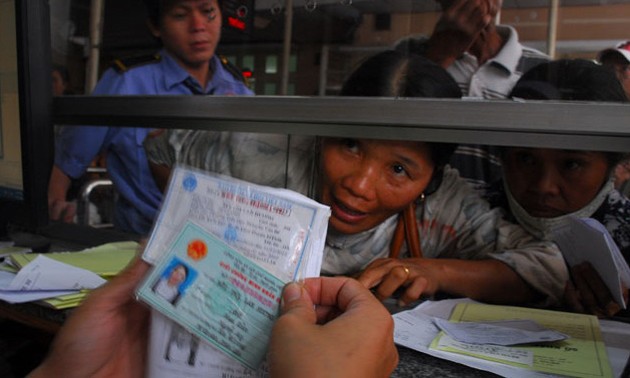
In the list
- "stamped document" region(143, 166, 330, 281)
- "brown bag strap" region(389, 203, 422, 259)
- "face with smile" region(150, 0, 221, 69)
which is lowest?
"brown bag strap" region(389, 203, 422, 259)

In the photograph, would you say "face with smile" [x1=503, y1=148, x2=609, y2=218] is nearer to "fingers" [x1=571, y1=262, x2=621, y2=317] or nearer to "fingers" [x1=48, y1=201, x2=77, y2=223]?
"fingers" [x1=571, y1=262, x2=621, y2=317]

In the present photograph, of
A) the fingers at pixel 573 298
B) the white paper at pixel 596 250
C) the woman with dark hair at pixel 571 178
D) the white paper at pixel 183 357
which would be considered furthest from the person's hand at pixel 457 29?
the white paper at pixel 183 357

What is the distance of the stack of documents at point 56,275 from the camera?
0.97 meters

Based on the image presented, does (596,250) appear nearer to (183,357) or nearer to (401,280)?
(401,280)

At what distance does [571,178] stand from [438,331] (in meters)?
0.48

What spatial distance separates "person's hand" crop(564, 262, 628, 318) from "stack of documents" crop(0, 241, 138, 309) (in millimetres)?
997

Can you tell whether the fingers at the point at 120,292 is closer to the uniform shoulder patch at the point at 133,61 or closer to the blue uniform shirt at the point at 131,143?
the blue uniform shirt at the point at 131,143

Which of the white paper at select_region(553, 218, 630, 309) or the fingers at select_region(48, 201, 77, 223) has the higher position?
the white paper at select_region(553, 218, 630, 309)

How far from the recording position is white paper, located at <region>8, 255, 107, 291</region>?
1.02 m

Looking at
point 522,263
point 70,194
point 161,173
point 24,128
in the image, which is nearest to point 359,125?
point 522,263

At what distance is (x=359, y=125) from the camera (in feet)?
3.66

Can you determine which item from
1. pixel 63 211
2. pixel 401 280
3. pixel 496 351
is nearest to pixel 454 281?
pixel 401 280

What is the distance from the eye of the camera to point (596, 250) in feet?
3.14

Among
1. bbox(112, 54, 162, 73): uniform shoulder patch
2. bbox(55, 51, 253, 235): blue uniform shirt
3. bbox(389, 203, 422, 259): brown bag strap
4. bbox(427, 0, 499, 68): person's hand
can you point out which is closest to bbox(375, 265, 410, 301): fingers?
bbox(389, 203, 422, 259): brown bag strap
